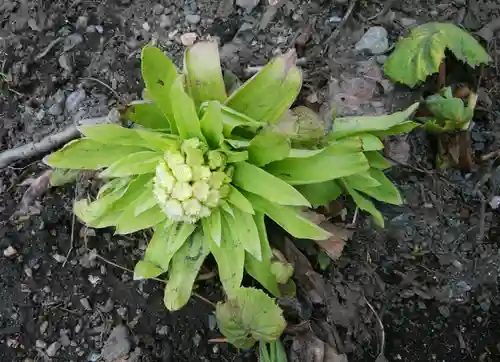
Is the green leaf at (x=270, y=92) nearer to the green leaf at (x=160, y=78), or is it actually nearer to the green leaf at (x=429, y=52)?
the green leaf at (x=160, y=78)

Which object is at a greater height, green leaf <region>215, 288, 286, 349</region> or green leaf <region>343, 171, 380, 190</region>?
green leaf <region>343, 171, 380, 190</region>

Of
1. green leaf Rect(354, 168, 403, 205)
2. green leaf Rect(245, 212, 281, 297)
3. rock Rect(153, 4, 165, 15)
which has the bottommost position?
green leaf Rect(245, 212, 281, 297)

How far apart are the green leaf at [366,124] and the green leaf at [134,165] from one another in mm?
447

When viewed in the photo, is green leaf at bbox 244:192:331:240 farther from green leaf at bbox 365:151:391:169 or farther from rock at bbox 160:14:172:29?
rock at bbox 160:14:172:29

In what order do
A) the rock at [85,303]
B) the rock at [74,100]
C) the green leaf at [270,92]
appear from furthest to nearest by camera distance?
1. the rock at [74,100]
2. the rock at [85,303]
3. the green leaf at [270,92]

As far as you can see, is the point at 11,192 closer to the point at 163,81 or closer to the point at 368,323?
the point at 163,81

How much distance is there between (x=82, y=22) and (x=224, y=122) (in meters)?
0.84

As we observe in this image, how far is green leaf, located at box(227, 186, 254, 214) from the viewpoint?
56.7 inches

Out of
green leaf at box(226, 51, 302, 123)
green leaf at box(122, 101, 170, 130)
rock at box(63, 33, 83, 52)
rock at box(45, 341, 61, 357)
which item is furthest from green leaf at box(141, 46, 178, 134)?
rock at box(45, 341, 61, 357)

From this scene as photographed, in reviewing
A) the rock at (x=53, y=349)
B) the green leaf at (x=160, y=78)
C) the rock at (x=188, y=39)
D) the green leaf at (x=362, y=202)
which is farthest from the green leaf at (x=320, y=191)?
the rock at (x=53, y=349)

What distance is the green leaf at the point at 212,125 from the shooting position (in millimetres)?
1348

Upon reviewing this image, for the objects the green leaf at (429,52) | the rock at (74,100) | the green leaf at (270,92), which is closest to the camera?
the green leaf at (270,92)

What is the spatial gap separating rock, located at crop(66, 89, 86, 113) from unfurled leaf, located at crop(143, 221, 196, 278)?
58 cm

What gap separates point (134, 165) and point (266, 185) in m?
0.31
